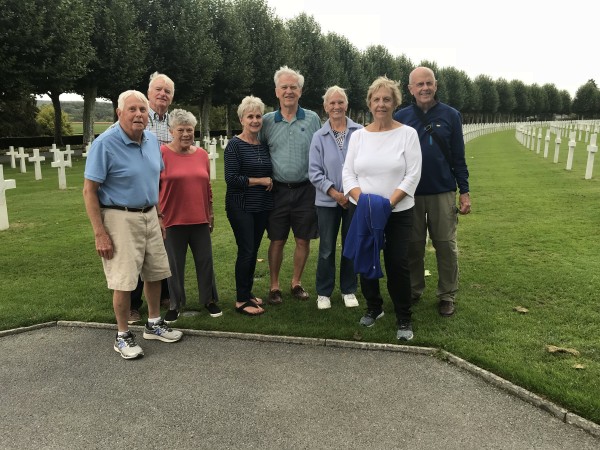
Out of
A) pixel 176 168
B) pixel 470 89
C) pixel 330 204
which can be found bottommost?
pixel 330 204

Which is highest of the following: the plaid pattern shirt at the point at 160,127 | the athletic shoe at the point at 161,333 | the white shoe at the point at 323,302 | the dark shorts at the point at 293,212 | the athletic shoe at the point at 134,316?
the plaid pattern shirt at the point at 160,127

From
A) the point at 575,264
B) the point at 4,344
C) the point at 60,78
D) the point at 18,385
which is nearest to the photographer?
the point at 18,385

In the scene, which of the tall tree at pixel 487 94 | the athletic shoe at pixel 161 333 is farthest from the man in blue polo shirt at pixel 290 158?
the tall tree at pixel 487 94

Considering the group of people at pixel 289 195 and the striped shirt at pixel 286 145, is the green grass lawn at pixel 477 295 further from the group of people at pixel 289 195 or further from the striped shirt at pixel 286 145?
the striped shirt at pixel 286 145

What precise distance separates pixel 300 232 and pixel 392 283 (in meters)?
1.13

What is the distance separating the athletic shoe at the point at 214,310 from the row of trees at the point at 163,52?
752 inches

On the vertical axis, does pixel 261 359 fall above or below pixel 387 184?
below

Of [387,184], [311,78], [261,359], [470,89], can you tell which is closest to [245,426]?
[261,359]

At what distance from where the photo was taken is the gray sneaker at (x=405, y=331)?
13.4 feet

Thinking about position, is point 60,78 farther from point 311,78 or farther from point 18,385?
point 311,78

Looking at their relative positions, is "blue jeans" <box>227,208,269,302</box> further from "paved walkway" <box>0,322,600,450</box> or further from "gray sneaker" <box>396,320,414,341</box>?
"gray sneaker" <box>396,320,414,341</box>

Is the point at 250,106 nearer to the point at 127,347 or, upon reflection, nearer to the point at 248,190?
the point at 248,190

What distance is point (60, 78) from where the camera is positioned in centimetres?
2181

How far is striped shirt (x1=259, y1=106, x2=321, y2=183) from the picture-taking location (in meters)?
4.78
